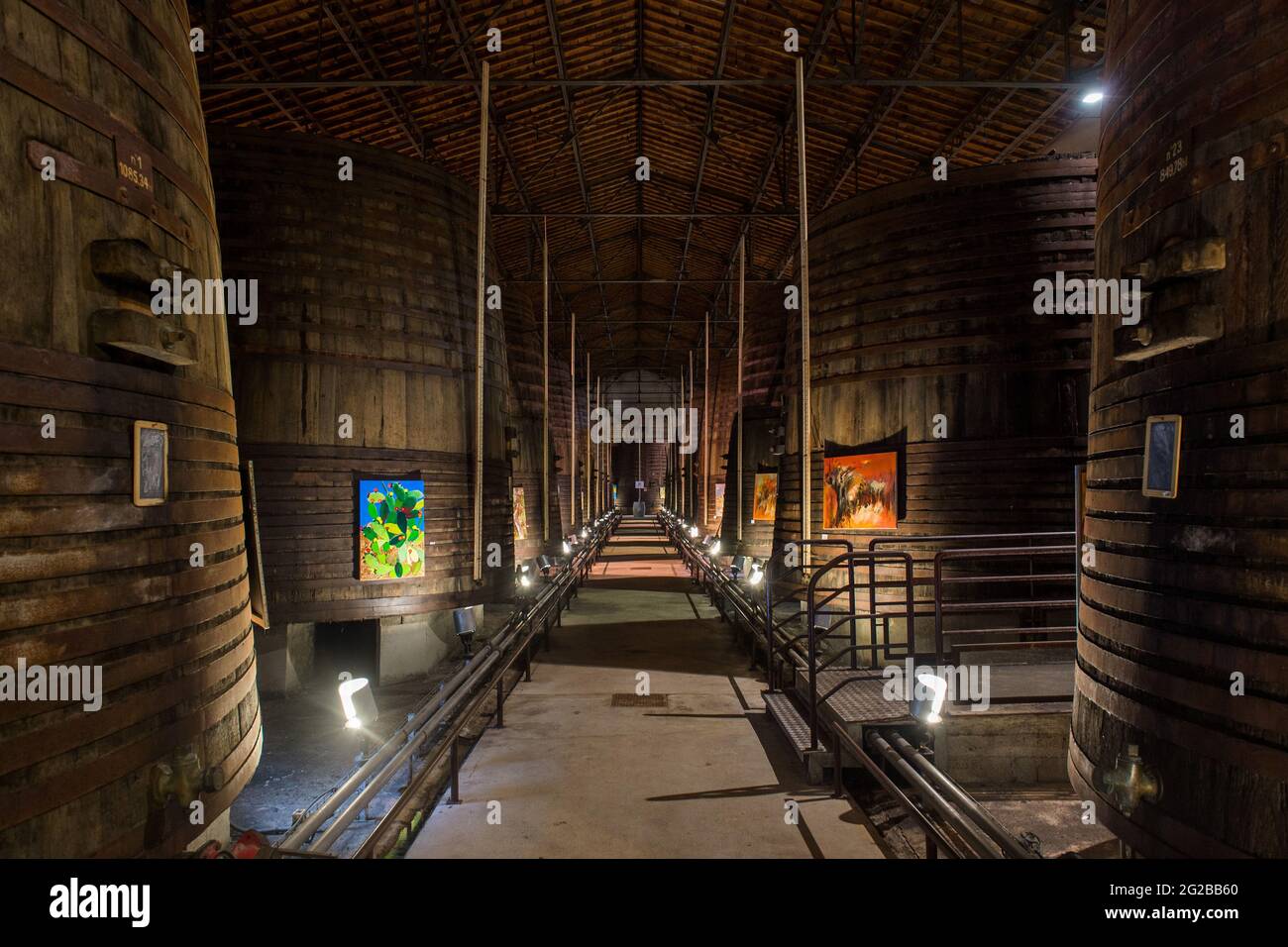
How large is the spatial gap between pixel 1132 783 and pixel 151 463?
166 inches

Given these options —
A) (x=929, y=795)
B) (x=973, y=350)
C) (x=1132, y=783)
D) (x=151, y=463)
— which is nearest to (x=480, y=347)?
(x=973, y=350)

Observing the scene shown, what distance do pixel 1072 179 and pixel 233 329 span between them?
34.2 ft

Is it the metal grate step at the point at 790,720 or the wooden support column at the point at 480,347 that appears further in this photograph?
the wooden support column at the point at 480,347

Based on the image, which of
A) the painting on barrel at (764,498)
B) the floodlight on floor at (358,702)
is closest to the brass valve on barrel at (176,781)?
the floodlight on floor at (358,702)

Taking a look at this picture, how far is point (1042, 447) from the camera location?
362 inches

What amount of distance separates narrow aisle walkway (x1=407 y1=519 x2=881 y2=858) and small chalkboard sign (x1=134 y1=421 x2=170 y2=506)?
250 cm

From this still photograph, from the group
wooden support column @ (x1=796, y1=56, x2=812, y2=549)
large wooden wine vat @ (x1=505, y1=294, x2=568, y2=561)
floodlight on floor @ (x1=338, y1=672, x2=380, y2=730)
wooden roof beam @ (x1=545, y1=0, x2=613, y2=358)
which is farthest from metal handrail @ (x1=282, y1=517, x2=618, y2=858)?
wooden roof beam @ (x1=545, y1=0, x2=613, y2=358)

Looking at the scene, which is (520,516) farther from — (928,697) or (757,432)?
(928,697)

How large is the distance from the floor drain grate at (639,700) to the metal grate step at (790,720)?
3.41 ft

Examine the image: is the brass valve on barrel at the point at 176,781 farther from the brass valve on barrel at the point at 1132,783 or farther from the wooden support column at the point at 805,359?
the wooden support column at the point at 805,359

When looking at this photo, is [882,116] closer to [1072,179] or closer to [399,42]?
[1072,179]

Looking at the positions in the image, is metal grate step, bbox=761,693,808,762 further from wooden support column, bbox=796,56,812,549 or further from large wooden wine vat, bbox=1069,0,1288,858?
wooden support column, bbox=796,56,812,549

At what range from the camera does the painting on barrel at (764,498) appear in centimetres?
1688
